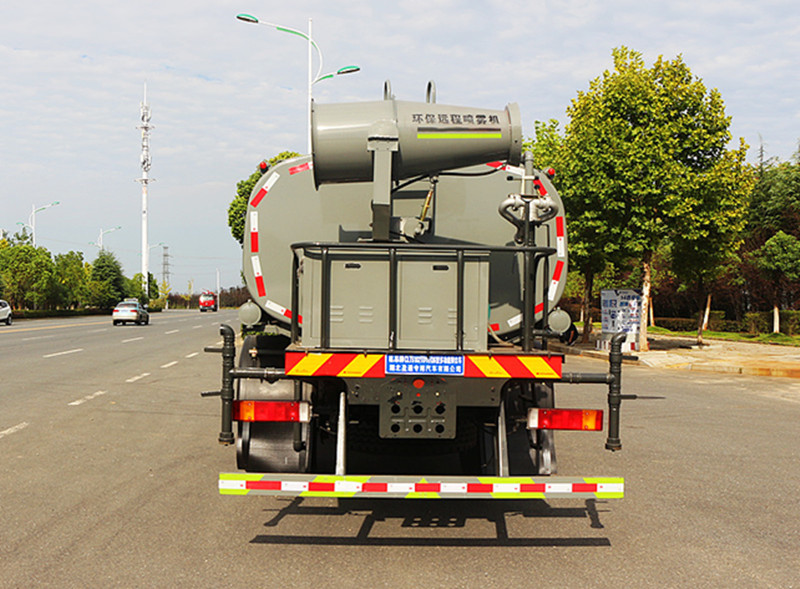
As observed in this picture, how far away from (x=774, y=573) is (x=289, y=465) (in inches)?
133

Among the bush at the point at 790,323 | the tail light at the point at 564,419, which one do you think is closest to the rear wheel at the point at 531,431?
the tail light at the point at 564,419

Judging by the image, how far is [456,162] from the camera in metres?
5.36

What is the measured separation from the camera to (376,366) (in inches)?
187

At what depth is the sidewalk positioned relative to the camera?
18.7 meters

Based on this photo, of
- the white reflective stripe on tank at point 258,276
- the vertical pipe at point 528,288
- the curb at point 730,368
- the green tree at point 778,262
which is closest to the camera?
the vertical pipe at point 528,288

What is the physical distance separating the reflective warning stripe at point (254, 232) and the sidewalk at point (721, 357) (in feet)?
37.3

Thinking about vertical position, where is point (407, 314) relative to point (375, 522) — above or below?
above

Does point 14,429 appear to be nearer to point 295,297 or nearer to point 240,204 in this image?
point 295,297

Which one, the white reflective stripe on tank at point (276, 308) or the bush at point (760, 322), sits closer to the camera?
the white reflective stripe on tank at point (276, 308)

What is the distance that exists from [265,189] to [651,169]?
703 inches

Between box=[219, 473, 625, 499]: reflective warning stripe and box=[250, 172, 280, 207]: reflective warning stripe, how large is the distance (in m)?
2.60

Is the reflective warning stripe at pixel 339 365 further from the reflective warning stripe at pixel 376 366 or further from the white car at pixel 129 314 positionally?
the white car at pixel 129 314

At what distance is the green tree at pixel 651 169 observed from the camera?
21.7m

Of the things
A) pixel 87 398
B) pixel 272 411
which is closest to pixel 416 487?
pixel 272 411
